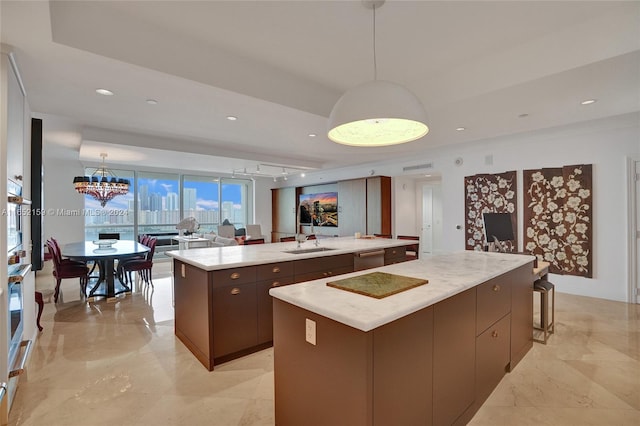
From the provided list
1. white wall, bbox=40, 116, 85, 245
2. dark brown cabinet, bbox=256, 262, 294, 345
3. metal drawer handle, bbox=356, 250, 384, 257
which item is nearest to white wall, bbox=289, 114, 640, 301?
metal drawer handle, bbox=356, 250, 384, 257

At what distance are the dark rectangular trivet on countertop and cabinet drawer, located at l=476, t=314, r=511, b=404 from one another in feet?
2.11

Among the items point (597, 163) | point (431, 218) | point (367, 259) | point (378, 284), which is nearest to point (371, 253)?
point (367, 259)

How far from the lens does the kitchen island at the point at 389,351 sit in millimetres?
1323

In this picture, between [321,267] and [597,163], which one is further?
[597,163]

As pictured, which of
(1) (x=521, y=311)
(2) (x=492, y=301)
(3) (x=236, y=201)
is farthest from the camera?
(3) (x=236, y=201)

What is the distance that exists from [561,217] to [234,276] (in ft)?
16.7

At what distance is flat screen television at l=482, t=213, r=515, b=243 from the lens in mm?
3570

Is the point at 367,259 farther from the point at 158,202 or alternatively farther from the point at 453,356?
the point at 158,202

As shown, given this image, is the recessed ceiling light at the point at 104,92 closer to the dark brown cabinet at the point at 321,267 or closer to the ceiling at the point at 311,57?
the ceiling at the point at 311,57

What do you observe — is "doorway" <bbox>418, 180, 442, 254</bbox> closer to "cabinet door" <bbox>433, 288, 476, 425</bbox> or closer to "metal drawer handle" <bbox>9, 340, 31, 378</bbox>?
"cabinet door" <bbox>433, 288, 476, 425</bbox>

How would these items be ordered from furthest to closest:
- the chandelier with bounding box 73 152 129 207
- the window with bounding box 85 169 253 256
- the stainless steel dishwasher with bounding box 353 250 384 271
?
the window with bounding box 85 169 253 256 < the chandelier with bounding box 73 152 129 207 < the stainless steel dishwasher with bounding box 353 250 384 271

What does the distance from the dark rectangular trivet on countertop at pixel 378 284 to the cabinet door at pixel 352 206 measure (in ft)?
19.2

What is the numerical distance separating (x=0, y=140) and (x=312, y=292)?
2.36 metres

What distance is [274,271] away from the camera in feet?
Answer: 9.80
